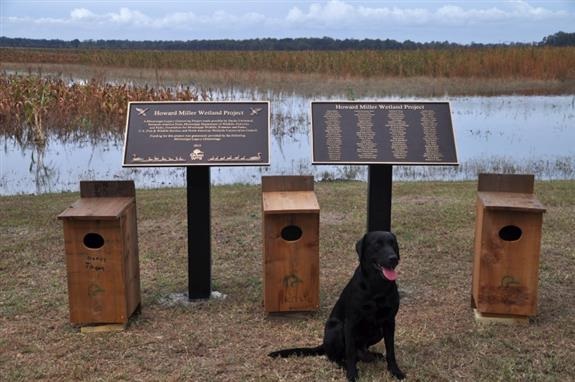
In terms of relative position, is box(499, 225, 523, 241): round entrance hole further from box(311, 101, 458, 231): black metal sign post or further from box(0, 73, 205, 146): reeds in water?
box(0, 73, 205, 146): reeds in water

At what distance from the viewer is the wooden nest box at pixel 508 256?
4.83m

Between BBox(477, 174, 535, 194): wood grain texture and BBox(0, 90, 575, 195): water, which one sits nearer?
BBox(477, 174, 535, 194): wood grain texture

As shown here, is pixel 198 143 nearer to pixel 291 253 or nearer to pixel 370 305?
pixel 291 253

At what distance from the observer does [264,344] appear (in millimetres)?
4777

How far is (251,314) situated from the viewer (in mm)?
5359

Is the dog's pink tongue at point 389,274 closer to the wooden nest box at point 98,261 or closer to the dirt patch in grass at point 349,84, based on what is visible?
the wooden nest box at point 98,261

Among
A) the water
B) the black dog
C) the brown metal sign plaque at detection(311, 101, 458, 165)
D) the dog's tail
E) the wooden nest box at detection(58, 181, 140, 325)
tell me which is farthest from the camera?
the water

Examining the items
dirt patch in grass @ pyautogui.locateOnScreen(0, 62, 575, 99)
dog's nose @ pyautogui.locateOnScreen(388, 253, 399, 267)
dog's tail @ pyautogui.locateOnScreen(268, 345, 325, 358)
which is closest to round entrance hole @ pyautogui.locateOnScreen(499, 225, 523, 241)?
dog's nose @ pyautogui.locateOnScreen(388, 253, 399, 267)

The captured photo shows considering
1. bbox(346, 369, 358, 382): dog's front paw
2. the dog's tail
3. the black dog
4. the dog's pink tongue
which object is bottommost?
the dog's tail

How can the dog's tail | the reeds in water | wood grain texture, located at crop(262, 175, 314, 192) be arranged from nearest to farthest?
1. the dog's tail
2. wood grain texture, located at crop(262, 175, 314, 192)
3. the reeds in water

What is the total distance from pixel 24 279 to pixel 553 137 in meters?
12.8

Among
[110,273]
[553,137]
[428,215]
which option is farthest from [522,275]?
[553,137]

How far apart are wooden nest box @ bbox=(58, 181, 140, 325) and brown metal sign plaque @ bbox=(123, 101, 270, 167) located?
483mm

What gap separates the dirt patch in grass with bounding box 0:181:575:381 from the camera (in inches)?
172
